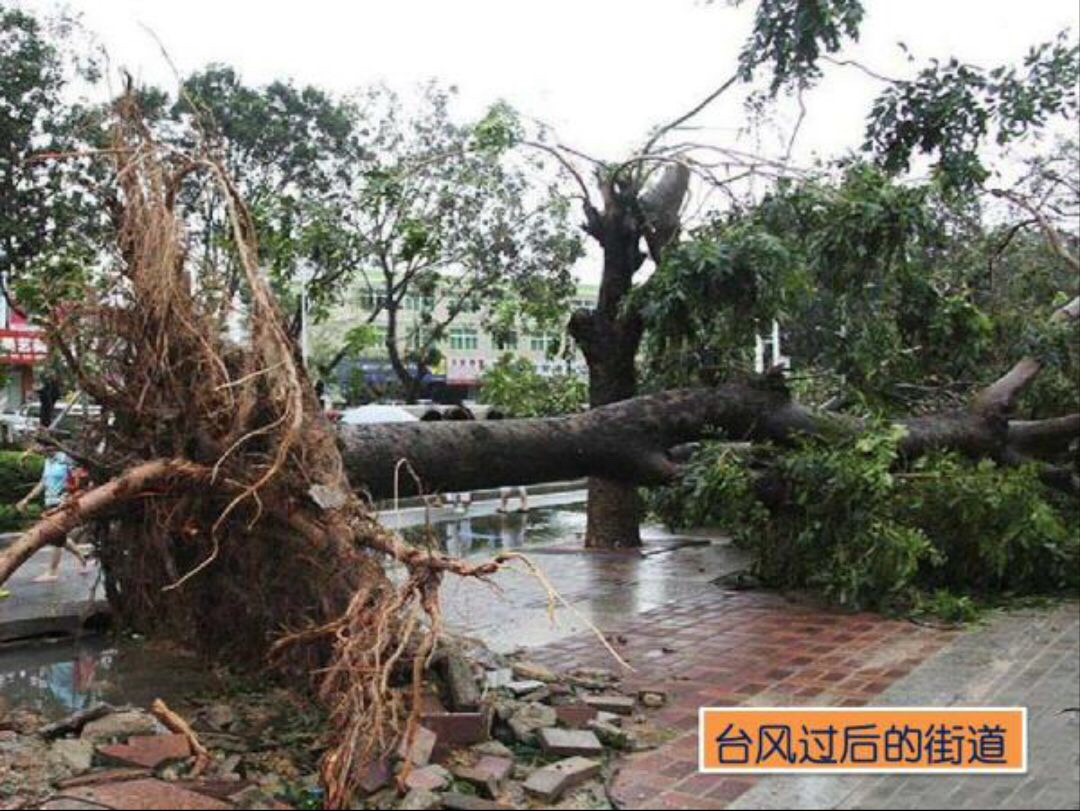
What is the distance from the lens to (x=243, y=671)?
5.72 meters

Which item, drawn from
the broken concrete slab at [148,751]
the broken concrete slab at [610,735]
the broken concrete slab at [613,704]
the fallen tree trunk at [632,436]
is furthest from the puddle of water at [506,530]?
the broken concrete slab at [148,751]

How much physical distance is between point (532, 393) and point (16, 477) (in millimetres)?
9061

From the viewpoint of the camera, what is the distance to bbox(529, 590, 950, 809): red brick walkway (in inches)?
159

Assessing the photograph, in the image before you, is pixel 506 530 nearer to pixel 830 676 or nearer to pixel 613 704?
pixel 830 676

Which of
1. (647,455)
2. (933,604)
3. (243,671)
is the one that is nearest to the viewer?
(243,671)

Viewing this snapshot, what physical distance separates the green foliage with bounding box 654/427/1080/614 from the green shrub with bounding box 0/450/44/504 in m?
10.1

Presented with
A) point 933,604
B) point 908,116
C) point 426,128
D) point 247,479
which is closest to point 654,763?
point 247,479

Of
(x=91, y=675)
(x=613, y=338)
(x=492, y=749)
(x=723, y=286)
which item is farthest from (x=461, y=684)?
(x=613, y=338)

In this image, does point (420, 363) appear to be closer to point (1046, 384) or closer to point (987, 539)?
point (1046, 384)

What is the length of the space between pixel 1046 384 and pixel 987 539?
3336 millimetres

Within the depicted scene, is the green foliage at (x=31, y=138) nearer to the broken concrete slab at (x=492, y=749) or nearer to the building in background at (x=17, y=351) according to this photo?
the building in background at (x=17, y=351)

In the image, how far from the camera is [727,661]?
592 cm

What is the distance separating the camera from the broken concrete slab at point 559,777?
388cm

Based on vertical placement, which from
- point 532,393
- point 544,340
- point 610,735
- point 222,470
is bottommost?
point 610,735
